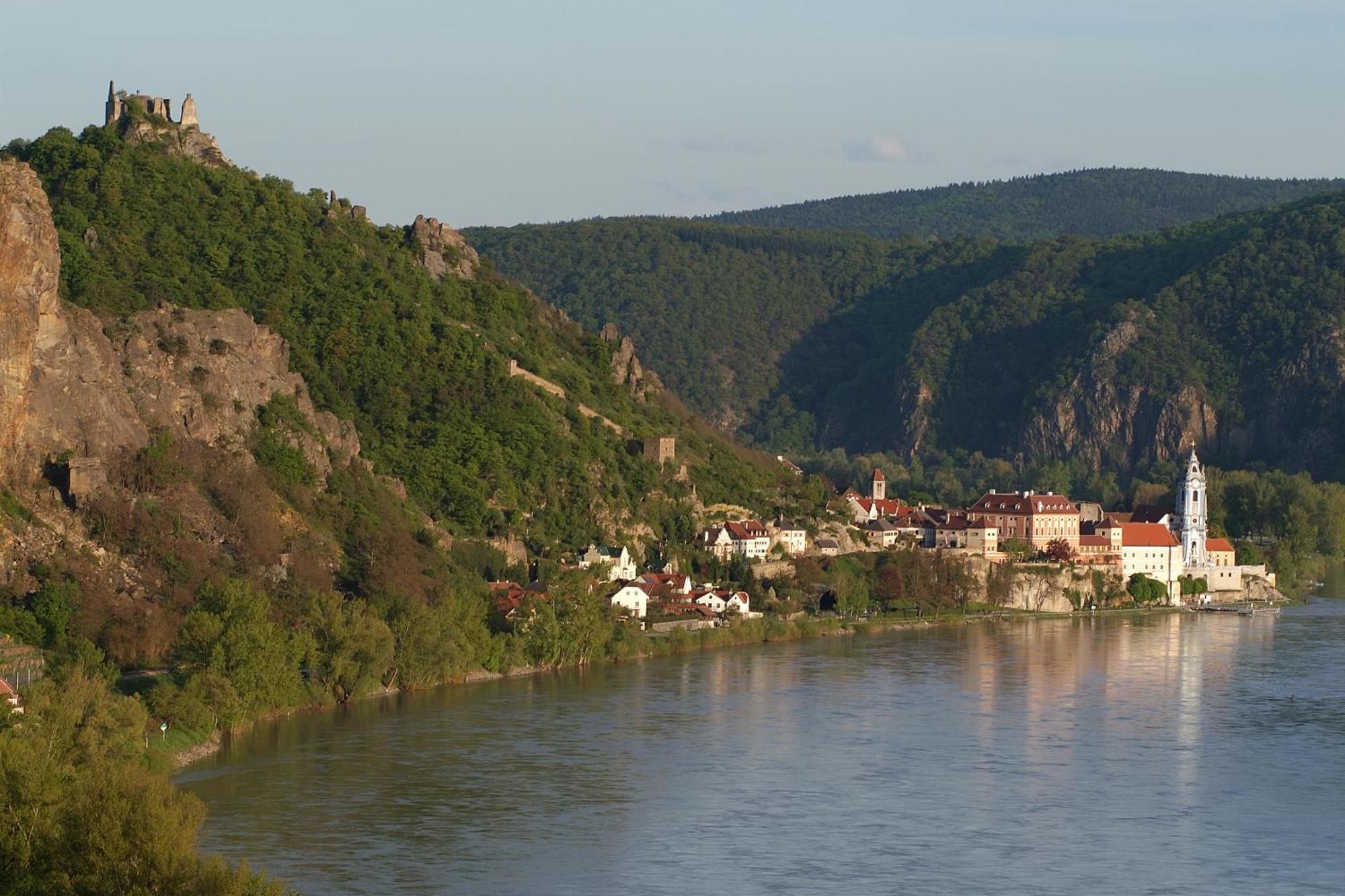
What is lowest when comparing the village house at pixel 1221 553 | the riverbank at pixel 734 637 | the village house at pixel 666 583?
the riverbank at pixel 734 637

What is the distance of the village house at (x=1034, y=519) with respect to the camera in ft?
294

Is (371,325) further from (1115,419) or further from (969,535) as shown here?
(1115,419)

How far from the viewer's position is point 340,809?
132 feet

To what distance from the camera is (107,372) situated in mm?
57938

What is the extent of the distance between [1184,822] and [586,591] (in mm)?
23596

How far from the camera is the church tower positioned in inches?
3629

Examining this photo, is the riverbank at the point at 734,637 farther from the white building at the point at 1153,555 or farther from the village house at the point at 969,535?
the village house at the point at 969,535

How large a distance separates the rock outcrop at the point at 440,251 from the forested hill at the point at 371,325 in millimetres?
572

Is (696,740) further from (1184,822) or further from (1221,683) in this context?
(1221,683)

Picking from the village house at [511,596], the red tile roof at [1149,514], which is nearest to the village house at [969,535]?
the red tile roof at [1149,514]

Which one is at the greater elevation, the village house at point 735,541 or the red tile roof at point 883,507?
the red tile roof at point 883,507

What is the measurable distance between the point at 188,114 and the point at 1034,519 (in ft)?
114

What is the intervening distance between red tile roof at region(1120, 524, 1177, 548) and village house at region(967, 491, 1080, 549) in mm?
1818

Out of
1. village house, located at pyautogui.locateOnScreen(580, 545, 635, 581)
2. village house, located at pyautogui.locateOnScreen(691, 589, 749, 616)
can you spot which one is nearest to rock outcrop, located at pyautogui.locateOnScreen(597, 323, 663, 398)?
village house, located at pyautogui.locateOnScreen(580, 545, 635, 581)
